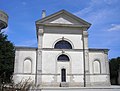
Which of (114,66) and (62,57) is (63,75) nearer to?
(62,57)

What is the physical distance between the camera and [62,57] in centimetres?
2917

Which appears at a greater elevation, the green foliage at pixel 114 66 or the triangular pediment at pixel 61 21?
the triangular pediment at pixel 61 21

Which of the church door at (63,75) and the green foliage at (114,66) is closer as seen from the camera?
the church door at (63,75)

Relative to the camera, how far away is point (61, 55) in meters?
29.1

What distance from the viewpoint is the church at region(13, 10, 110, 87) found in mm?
27703

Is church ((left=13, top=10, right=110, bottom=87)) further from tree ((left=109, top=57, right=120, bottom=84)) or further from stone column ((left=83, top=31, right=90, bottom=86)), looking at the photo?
tree ((left=109, top=57, right=120, bottom=84))

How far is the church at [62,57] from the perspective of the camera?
2770 centimetres

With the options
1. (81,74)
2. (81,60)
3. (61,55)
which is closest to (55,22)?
(61,55)

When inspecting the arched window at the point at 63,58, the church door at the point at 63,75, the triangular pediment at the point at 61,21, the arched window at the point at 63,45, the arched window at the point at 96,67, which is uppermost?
the triangular pediment at the point at 61,21

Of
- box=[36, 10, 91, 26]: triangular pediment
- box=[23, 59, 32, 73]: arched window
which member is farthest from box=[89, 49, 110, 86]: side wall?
box=[23, 59, 32, 73]: arched window

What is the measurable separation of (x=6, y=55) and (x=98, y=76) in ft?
54.2

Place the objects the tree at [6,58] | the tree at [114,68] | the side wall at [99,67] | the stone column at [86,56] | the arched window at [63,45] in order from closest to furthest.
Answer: the stone column at [86,56] < the side wall at [99,67] < the arched window at [63,45] < the tree at [6,58] < the tree at [114,68]

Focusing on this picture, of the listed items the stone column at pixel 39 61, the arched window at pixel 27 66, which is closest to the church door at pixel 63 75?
the stone column at pixel 39 61

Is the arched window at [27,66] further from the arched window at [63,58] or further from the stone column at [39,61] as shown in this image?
the arched window at [63,58]
